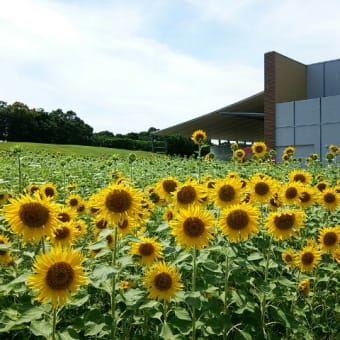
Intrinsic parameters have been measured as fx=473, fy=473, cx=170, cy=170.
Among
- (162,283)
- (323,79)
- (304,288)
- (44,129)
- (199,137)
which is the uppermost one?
(323,79)

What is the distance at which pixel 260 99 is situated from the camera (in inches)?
1103

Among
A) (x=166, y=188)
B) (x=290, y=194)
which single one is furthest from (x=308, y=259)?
(x=166, y=188)

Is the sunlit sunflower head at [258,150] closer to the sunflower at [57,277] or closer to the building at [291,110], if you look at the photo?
the sunflower at [57,277]

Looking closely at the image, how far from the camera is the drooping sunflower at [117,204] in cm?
213

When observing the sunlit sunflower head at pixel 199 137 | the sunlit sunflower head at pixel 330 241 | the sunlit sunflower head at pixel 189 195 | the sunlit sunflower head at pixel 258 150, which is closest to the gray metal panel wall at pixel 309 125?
the sunlit sunflower head at pixel 258 150

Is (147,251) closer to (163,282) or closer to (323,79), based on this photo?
(163,282)

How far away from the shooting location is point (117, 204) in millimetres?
2125

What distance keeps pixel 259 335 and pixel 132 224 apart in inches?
35.7

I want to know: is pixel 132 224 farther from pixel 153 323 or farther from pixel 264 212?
pixel 264 212

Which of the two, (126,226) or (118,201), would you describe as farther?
(126,226)

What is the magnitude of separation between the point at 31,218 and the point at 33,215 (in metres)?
0.02

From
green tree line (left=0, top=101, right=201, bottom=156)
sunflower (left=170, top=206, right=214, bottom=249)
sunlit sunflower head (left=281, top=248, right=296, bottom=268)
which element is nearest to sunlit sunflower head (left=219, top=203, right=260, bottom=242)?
sunflower (left=170, top=206, right=214, bottom=249)

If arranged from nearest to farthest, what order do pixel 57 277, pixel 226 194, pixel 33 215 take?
pixel 57 277, pixel 33 215, pixel 226 194

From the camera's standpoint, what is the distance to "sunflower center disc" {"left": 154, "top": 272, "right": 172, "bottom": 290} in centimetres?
217
